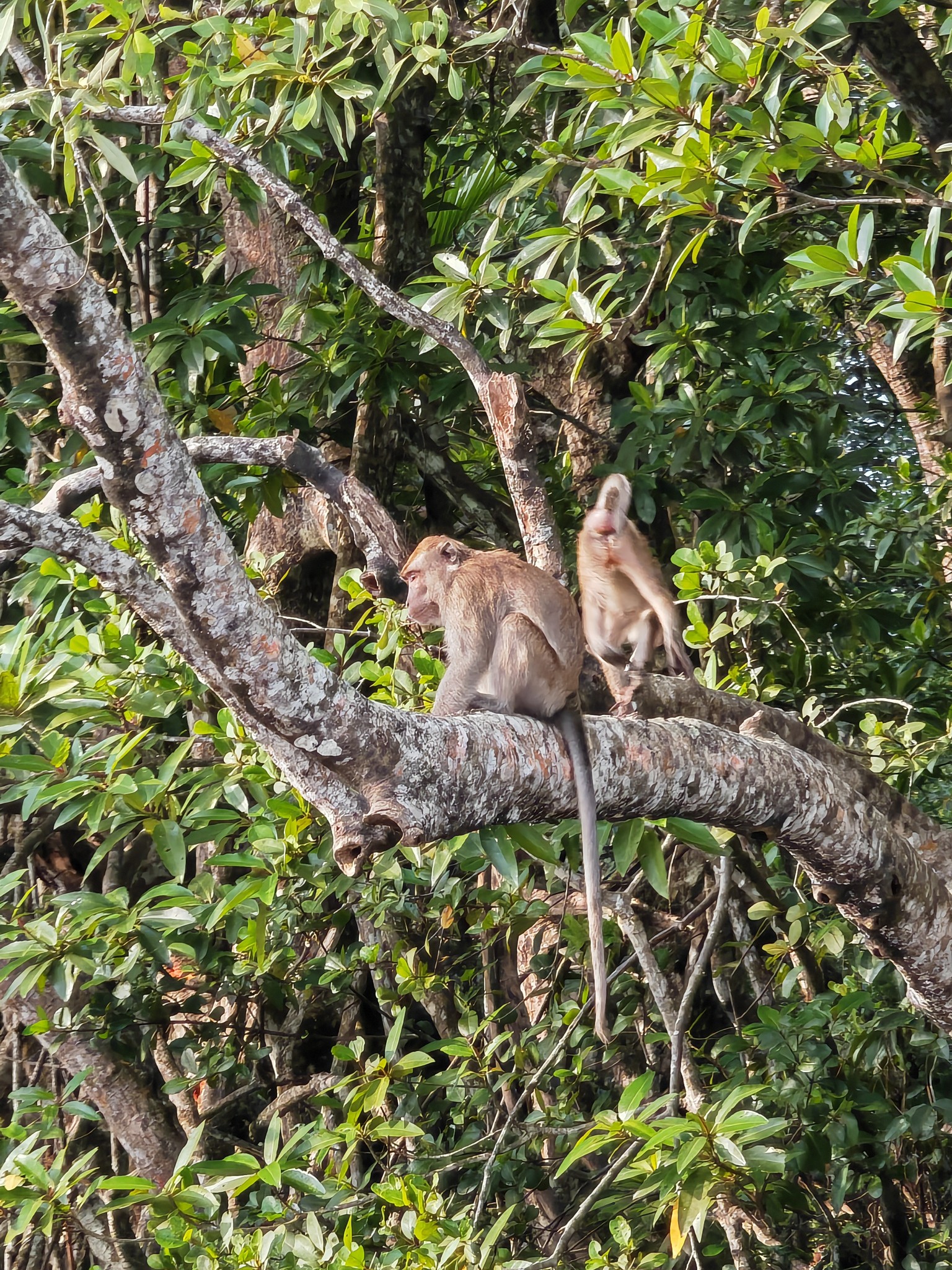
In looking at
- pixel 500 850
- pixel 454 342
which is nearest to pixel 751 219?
pixel 454 342

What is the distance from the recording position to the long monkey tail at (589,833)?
7.79 feet

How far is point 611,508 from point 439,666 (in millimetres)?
1052

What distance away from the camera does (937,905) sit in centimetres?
306

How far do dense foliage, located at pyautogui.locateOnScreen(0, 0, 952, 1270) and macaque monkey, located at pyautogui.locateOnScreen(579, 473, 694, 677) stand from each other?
0.57 feet

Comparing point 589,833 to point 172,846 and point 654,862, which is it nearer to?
point 654,862

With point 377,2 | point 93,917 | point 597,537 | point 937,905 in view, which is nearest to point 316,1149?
point 93,917

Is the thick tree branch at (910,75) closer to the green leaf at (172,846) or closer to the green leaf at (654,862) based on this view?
the green leaf at (654,862)

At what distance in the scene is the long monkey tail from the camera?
2.37 m

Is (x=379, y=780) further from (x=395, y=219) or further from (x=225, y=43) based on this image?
(x=395, y=219)

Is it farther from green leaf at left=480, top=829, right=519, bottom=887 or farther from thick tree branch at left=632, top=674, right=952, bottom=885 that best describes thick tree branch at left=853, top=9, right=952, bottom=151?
green leaf at left=480, top=829, right=519, bottom=887

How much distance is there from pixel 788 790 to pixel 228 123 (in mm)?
2285

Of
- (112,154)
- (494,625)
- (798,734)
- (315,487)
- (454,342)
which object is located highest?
(112,154)

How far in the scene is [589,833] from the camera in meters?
2.41

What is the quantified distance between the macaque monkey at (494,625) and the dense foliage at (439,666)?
127mm
